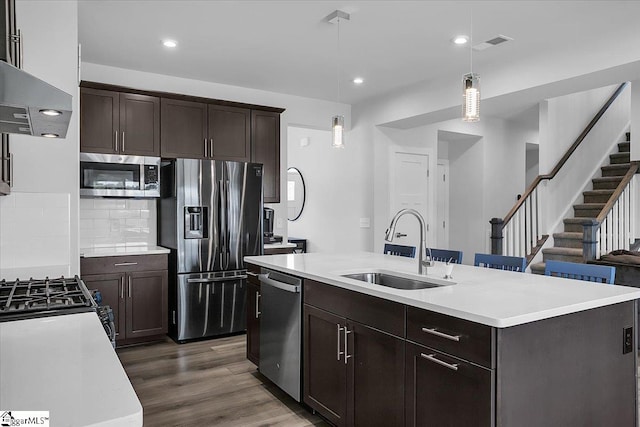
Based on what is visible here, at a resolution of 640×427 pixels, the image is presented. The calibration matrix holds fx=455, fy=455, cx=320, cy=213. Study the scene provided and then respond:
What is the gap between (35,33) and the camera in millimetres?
2879

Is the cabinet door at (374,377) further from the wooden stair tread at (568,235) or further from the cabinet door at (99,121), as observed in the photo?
the wooden stair tread at (568,235)

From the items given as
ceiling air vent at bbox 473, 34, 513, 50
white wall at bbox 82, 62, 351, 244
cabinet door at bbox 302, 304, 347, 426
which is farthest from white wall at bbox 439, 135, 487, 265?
cabinet door at bbox 302, 304, 347, 426

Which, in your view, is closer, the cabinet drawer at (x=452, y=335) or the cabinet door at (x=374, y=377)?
the cabinet drawer at (x=452, y=335)

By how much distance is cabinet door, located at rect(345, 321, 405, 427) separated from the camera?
2092 millimetres

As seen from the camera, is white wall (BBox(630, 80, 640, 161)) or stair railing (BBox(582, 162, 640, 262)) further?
white wall (BBox(630, 80, 640, 161))

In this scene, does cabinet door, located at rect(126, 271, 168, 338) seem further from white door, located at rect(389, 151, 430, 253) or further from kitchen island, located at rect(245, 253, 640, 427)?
white door, located at rect(389, 151, 430, 253)

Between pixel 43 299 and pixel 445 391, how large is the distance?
1662mm

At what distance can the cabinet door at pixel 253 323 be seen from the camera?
343 cm

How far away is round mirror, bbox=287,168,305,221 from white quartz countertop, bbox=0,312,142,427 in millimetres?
6333

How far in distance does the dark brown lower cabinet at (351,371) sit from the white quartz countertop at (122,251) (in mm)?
2213

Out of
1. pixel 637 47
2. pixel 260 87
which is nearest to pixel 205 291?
pixel 260 87

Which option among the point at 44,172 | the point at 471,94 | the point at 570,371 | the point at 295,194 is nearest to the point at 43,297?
the point at 44,172

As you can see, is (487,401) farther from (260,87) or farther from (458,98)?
(260,87)

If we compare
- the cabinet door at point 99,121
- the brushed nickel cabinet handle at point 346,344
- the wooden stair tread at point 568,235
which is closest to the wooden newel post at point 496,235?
the wooden stair tread at point 568,235
